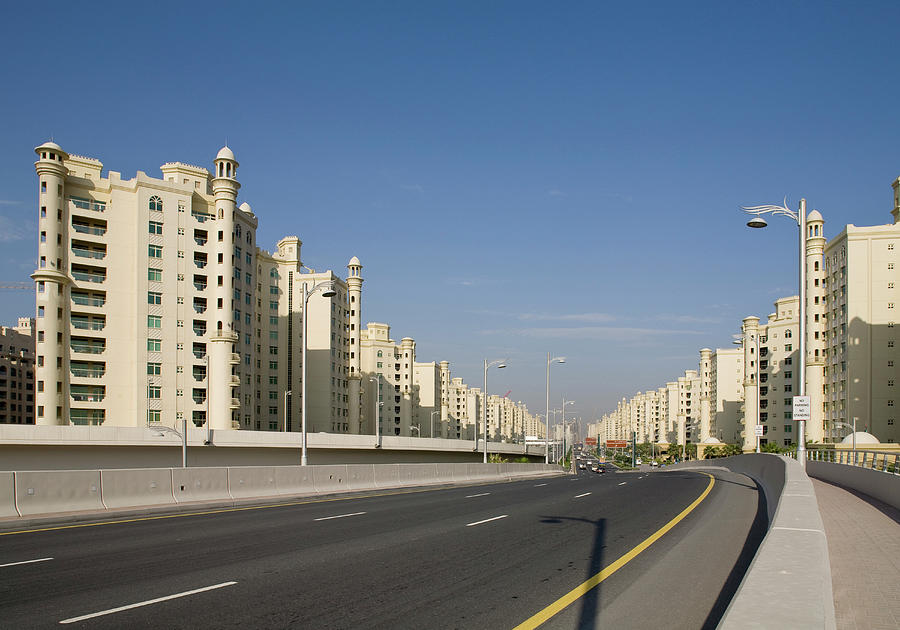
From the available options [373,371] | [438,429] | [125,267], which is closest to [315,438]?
[125,267]

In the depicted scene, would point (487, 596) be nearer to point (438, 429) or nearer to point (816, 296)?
point (816, 296)

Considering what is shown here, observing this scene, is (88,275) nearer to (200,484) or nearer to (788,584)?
(200,484)

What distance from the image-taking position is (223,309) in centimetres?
8069

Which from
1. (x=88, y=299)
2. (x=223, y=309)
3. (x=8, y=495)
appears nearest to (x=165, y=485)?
(x=8, y=495)

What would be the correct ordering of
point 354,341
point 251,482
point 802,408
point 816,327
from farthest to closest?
point 354,341 → point 816,327 → point 251,482 → point 802,408

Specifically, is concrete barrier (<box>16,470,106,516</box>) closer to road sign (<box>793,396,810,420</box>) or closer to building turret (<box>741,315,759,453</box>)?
road sign (<box>793,396,810,420</box>)

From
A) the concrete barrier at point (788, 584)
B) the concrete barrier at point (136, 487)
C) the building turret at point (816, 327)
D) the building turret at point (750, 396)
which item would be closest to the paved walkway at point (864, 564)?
the concrete barrier at point (788, 584)

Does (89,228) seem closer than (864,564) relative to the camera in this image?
No

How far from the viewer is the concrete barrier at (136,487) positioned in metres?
18.7

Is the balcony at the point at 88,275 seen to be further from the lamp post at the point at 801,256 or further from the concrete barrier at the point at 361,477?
the lamp post at the point at 801,256

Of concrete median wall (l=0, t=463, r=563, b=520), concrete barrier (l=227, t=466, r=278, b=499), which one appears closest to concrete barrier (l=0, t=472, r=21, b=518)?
concrete median wall (l=0, t=463, r=563, b=520)

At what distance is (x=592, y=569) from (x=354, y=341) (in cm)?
11548

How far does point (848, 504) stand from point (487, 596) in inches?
523

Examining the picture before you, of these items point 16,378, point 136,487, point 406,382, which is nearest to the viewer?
point 136,487
